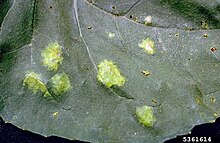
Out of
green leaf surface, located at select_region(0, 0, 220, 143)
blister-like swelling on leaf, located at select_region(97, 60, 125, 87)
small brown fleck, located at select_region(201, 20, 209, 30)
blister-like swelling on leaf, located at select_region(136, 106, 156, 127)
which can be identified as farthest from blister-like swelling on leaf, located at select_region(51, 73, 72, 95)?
small brown fleck, located at select_region(201, 20, 209, 30)

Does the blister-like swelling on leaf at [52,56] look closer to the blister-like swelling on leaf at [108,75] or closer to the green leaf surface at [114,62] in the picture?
the green leaf surface at [114,62]

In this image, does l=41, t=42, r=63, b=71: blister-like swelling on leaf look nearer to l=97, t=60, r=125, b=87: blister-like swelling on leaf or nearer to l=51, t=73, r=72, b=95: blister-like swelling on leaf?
l=51, t=73, r=72, b=95: blister-like swelling on leaf

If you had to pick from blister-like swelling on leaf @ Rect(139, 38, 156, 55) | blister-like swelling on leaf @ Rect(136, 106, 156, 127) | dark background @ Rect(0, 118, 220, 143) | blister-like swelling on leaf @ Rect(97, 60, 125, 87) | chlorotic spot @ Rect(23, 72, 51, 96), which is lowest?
dark background @ Rect(0, 118, 220, 143)

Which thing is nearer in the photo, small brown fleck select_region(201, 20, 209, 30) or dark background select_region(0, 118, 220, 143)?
small brown fleck select_region(201, 20, 209, 30)

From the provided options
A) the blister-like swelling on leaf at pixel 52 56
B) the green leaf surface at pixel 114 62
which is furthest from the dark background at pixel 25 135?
the blister-like swelling on leaf at pixel 52 56

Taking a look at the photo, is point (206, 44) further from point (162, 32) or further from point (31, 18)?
point (31, 18)
